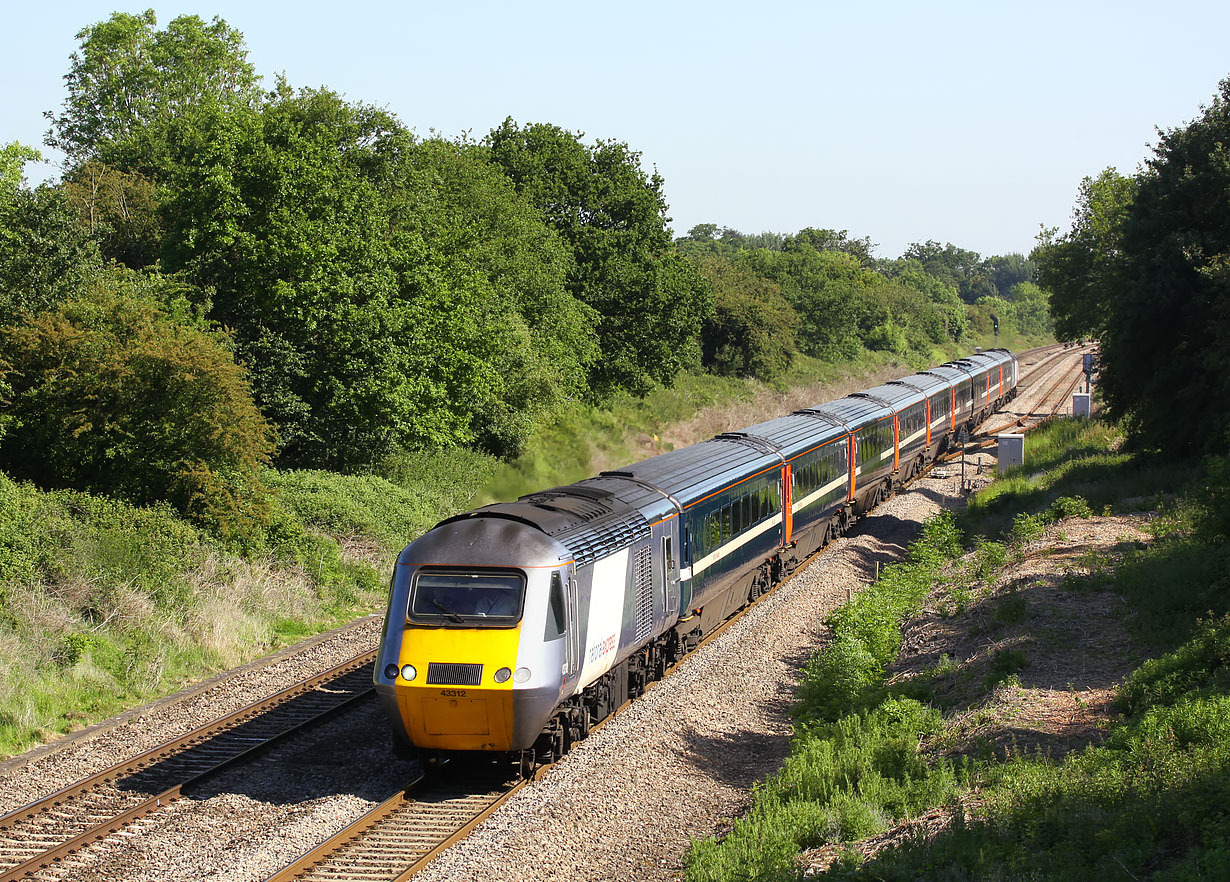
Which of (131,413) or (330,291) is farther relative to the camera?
(330,291)

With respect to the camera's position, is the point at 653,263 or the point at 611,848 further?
the point at 653,263

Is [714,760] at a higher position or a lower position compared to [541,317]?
lower

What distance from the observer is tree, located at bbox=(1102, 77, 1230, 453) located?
2619 centimetres

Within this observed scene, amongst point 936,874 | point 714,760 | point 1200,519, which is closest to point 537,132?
point 1200,519

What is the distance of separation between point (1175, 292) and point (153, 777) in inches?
999

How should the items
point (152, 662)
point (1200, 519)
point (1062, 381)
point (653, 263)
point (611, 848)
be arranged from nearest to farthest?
1. point (611, 848)
2. point (152, 662)
3. point (1200, 519)
4. point (653, 263)
5. point (1062, 381)

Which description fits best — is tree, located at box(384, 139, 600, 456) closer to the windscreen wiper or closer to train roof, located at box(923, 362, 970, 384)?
train roof, located at box(923, 362, 970, 384)

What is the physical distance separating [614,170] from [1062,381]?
111ft

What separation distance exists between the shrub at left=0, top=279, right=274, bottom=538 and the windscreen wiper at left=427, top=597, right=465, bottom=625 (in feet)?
32.0

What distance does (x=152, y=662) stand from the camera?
16.1 meters

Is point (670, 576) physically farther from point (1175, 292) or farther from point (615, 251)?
point (615, 251)

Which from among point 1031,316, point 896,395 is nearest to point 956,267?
point 1031,316

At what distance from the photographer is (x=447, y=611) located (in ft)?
38.7

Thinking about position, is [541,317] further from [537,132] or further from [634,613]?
[634,613]
